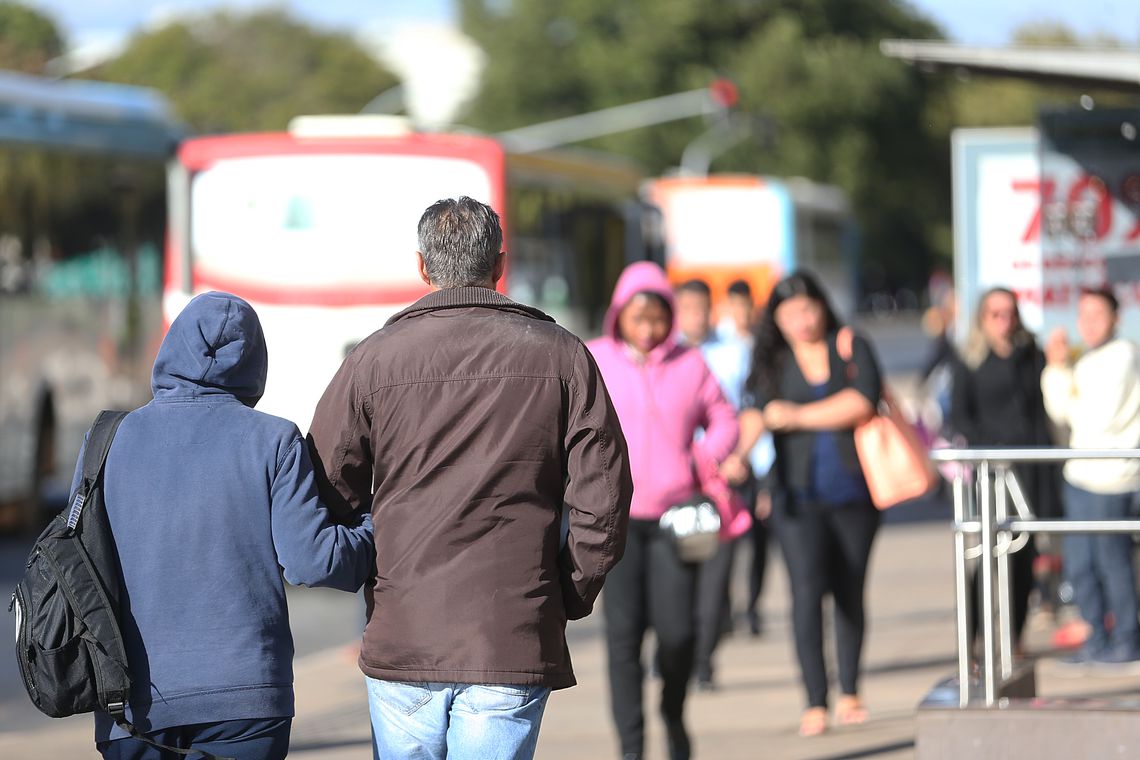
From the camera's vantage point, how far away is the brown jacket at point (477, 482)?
3.95m

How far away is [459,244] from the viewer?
412 cm

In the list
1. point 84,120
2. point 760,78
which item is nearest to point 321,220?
point 84,120

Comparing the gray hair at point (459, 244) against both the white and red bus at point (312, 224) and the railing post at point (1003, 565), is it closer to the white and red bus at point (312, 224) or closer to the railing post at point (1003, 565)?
the railing post at point (1003, 565)

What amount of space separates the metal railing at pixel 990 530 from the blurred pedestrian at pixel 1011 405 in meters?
2.76

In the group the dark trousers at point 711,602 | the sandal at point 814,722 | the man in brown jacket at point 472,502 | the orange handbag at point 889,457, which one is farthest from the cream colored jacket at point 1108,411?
the man in brown jacket at point 472,502

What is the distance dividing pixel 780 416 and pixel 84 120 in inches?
420

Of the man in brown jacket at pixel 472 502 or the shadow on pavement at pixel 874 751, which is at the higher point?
the man in brown jacket at pixel 472 502

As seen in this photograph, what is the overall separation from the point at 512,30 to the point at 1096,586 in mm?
52818

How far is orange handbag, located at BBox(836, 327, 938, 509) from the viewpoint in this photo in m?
7.86

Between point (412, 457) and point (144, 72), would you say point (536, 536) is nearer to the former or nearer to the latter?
point (412, 457)

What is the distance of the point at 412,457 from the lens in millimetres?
4008

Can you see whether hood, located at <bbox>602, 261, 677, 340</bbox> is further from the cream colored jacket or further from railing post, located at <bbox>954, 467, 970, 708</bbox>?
the cream colored jacket

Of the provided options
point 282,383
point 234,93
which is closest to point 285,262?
point 282,383

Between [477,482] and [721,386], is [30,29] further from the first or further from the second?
[477,482]
